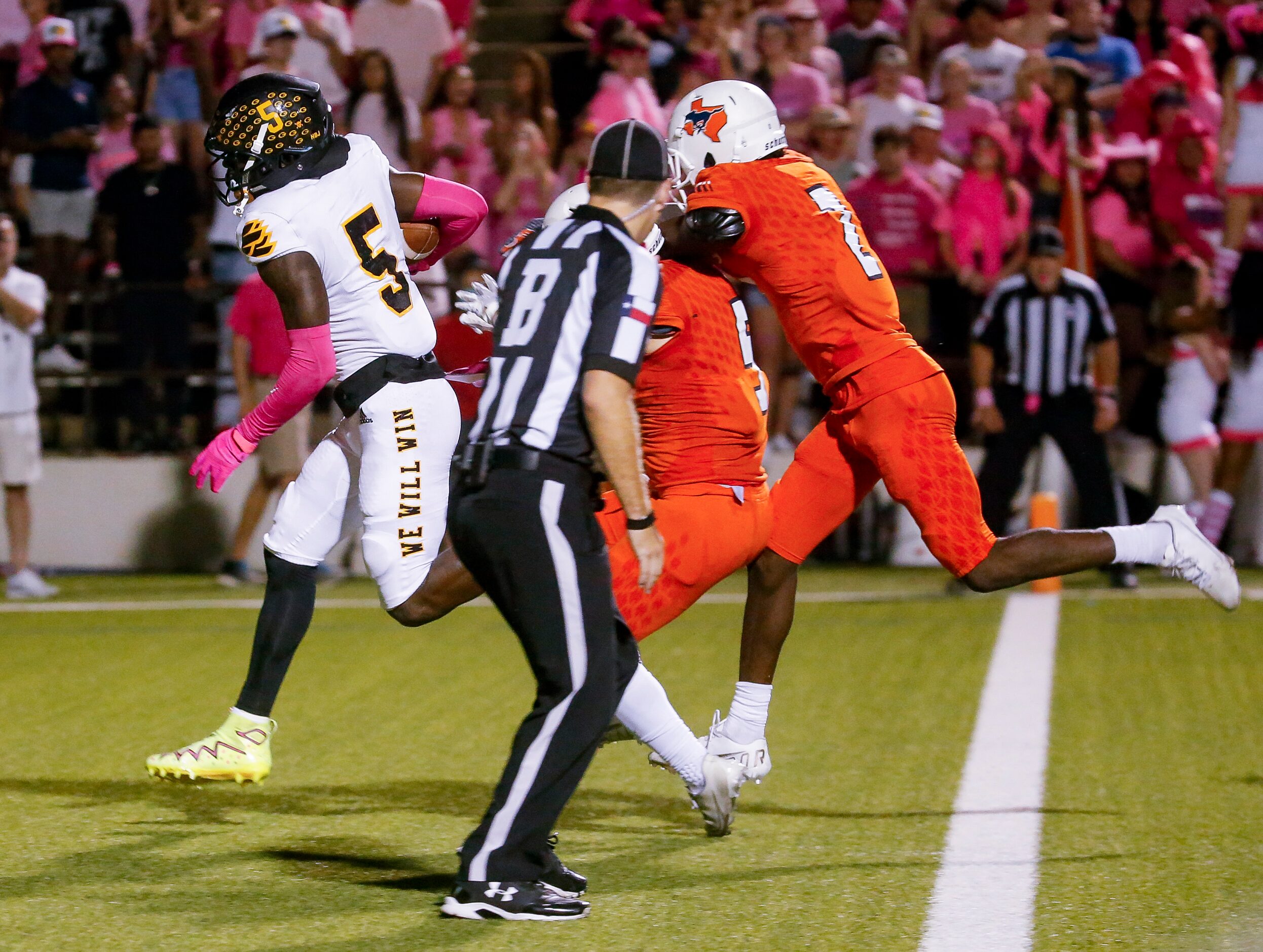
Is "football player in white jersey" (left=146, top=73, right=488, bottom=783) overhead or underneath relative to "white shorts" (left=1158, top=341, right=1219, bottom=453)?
overhead

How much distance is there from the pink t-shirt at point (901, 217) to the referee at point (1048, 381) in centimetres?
90

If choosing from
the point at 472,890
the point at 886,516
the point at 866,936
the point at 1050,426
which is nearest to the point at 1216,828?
the point at 866,936

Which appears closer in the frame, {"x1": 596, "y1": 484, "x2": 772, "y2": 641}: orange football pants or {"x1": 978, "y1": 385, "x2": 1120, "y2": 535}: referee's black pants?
{"x1": 596, "y1": 484, "x2": 772, "y2": 641}: orange football pants

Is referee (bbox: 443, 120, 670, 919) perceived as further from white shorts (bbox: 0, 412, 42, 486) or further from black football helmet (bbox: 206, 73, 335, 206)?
white shorts (bbox: 0, 412, 42, 486)

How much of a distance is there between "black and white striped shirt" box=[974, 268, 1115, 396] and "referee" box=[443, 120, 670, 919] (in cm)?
707

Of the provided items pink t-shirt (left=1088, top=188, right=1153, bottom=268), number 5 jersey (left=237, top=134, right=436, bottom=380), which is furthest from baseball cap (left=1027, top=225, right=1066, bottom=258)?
number 5 jersey (left=237, top=134, right=436, bottom=380)

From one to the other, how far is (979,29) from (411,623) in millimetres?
9045

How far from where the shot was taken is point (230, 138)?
527 centimetres

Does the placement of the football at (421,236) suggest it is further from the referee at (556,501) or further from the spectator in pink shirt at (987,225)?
the spectator in pink shirt at (987,225)

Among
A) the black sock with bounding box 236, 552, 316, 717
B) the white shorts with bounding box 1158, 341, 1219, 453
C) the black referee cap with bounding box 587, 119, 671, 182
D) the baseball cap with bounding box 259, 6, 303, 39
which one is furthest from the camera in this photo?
the baseball cap with bounding box 259, 6, 303, 39

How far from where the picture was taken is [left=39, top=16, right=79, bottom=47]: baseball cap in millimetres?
13391

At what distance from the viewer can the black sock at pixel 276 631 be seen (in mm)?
5344

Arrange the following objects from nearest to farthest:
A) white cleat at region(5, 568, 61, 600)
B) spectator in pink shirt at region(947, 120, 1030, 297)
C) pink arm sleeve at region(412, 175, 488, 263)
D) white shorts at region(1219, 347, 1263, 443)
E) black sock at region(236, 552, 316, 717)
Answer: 1. black sock at region(236, 552, 316, 717)
2. pink arm sleeve at region(412, 175, 488, 263)
3. white cleat at region(5, 568, 61, 600)
4. white shorts at region(1219, 347, 1263, 443)
5. spectator in pink shirt at region(947, 120, 1030, 297)

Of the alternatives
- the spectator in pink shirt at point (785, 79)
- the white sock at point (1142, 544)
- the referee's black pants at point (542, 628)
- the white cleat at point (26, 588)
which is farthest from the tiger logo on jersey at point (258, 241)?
the spectator in pink shirt at point (785, 79)
